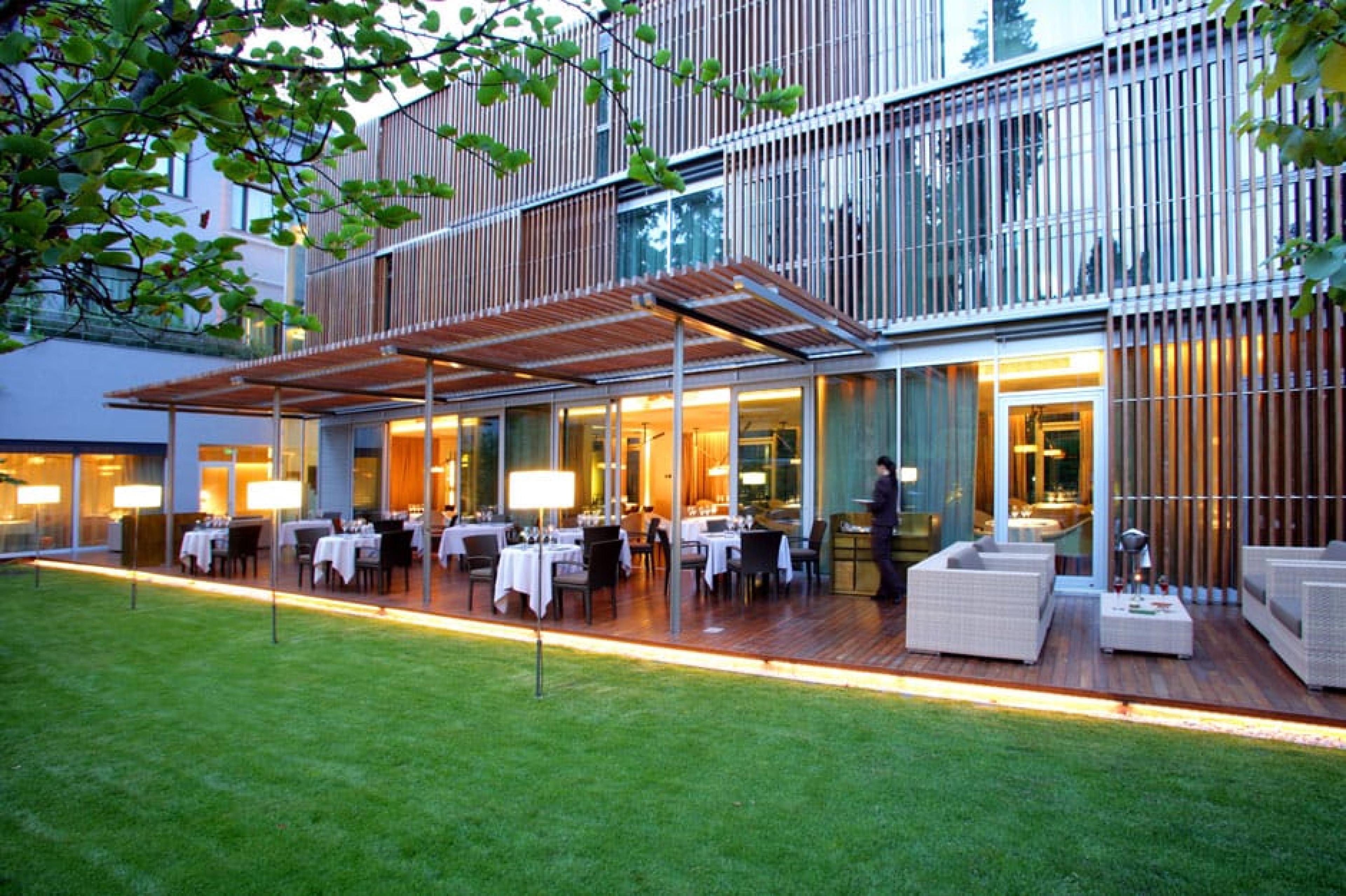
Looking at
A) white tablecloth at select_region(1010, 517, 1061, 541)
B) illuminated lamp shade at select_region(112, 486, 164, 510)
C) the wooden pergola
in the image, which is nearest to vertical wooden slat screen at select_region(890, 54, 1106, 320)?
the wooden pergola

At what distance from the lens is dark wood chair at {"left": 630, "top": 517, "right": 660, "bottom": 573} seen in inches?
473

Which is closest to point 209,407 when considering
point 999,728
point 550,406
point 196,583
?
point 196,583

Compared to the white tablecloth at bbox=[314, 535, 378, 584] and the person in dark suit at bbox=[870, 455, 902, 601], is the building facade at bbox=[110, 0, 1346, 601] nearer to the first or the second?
the person in dark suit at bbox=[870, 455, 902, 601]

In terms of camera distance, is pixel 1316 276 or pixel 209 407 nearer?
pixel 1316 276

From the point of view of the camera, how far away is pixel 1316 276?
2176mm

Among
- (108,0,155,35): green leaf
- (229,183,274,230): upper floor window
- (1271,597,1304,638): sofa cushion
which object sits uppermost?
(229,183,274,230): upper floor window

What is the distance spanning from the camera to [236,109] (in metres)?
2.77

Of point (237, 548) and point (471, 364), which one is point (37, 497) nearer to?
point (237, 548)

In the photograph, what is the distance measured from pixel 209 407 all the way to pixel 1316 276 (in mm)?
17247

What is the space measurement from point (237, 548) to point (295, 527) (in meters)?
0.93

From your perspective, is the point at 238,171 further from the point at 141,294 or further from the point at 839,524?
the point at 839,524

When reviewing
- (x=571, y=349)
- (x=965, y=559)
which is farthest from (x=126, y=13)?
(x=571, y=349)

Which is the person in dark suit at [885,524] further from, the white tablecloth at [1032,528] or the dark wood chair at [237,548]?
the dark wood chair at [237,548]

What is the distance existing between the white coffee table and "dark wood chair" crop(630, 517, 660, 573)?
253 inches
